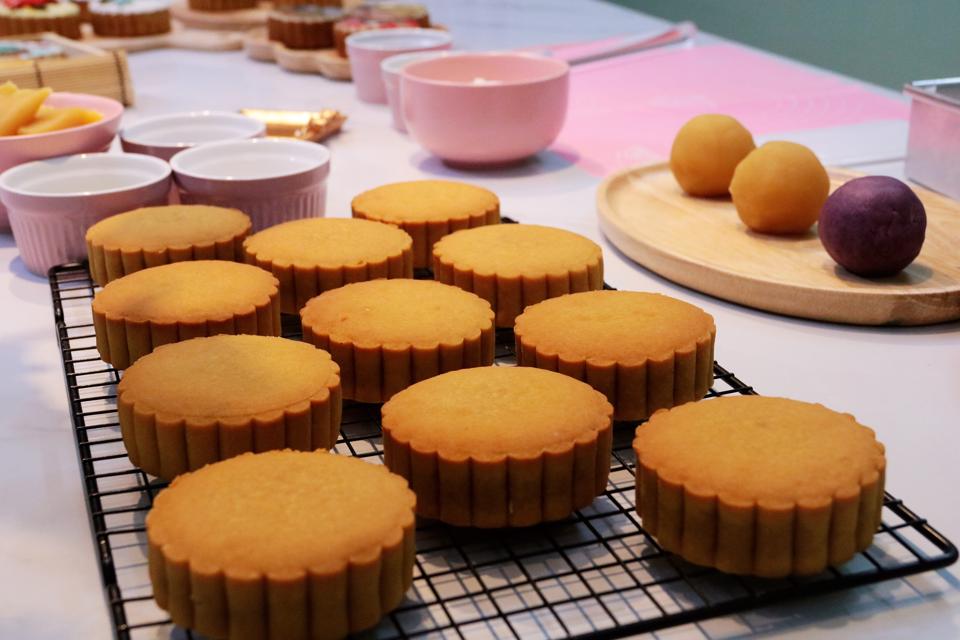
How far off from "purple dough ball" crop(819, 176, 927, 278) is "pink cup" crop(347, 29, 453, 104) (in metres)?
1.21

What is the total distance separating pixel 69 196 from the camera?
144 centimetres

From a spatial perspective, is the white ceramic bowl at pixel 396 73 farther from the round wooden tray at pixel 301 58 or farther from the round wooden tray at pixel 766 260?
the round wooden tray at pixel 766 260

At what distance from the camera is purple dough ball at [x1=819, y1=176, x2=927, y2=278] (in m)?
1.28

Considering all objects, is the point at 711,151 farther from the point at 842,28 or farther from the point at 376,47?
the point at 842,28

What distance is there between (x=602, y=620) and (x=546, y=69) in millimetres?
1365

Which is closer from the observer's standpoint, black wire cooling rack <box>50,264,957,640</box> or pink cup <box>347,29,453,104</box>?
black wire cooling rack <box>50,264,957,640</box>

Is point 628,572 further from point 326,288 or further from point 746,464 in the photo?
point 326,288

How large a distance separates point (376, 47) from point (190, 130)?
2.29ft

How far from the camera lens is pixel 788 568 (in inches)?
31.5

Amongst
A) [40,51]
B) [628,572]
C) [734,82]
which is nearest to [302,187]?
[628,572]

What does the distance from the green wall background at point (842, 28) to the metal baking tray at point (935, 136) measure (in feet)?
1.48

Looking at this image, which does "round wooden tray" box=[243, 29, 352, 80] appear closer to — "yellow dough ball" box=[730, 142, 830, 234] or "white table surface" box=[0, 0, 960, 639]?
"white table surface" box=[0, 0, 960, 639]

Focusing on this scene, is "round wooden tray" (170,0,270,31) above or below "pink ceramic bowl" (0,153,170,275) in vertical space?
above

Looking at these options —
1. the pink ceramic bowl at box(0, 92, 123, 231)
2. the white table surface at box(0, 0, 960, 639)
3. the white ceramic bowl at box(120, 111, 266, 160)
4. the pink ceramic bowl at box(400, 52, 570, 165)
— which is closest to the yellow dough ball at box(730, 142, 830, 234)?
the white table surface at box(0, 0, 960, 639)
